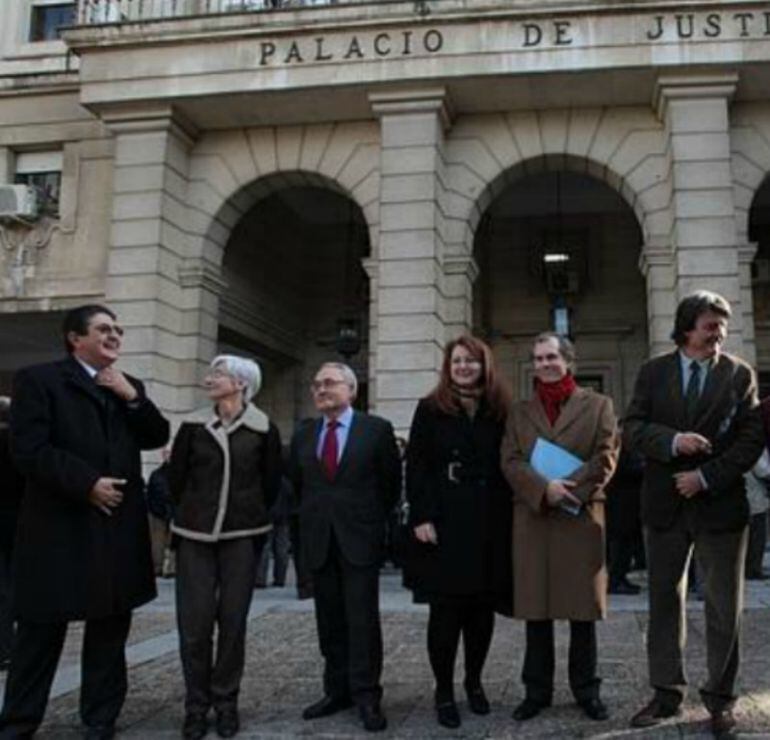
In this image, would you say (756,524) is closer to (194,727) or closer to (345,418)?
(345,418)

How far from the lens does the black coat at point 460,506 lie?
5016mm

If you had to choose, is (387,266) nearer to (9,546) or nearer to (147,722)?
(9,546)

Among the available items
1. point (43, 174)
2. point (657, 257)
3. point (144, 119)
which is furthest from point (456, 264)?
point (43, 174)

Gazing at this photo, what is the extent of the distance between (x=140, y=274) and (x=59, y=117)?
12.6ft

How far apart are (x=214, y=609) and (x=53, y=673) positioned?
860 millimetres

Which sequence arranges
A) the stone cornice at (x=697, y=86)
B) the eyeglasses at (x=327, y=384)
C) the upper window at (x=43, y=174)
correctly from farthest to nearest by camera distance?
the upper window at (x=43, y=174) → the stone cornice at (x=697, y=86) → the eyeglasses at (x=327, y=384)

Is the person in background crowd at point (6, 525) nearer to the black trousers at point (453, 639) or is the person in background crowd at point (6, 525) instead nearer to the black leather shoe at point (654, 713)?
the black trousers at point (453, 639)

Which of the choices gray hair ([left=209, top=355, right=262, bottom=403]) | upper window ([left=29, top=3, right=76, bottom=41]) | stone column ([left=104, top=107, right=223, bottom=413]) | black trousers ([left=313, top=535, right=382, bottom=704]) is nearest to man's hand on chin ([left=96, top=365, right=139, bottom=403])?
gray hair ([left=209, top=355, right=262, bottom=403])

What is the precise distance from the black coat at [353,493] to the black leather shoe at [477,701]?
0.88 meters

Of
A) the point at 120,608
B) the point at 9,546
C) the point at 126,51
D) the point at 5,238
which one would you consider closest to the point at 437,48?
the point at 126,51

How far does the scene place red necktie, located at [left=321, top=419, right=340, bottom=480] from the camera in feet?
17.5

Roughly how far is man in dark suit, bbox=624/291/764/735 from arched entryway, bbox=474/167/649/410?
45.2 feet

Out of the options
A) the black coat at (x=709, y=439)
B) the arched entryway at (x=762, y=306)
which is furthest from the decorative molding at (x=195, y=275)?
the black coat at (x=709, y=439)

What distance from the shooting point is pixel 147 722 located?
5.11 meters
